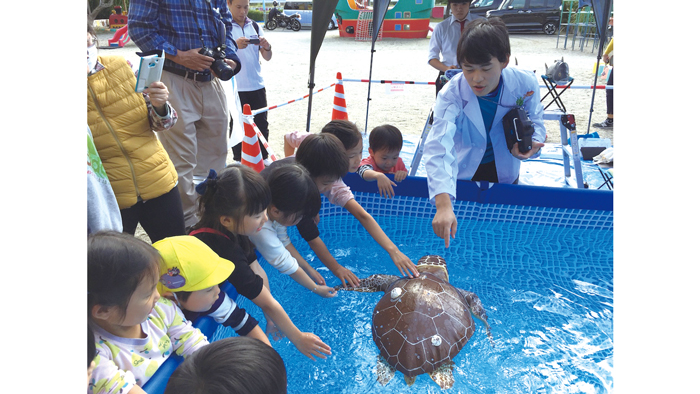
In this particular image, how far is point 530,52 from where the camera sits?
13.2m

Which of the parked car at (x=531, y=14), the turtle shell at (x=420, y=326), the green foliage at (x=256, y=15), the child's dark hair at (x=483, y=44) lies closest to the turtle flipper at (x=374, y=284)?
the turtle shell at (x=420, y=326)

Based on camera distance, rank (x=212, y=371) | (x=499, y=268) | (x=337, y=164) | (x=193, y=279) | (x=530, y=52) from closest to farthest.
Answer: (x=212, y=371)
(x=193, y=279)
(x=337, y=164)
(x=499, y=268)
(x=530, y=52)

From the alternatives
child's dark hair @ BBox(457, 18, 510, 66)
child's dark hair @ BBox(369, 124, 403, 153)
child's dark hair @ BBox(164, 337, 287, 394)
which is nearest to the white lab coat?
child's dark hair @ BBox(457, 18, 510, 66)

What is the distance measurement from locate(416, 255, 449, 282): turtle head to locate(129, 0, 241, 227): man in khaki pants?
162cm

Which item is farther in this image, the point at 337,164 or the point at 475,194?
the point at 475,194

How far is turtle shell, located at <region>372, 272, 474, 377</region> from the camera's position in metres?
2.06

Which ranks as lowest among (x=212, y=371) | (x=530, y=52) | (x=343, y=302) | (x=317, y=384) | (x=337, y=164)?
(x=317, y=384)

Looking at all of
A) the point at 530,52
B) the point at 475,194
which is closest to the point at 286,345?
the point at 475,194

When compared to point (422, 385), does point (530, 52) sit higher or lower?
higher

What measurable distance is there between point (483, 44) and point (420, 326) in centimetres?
136

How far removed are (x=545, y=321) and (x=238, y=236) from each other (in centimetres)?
180

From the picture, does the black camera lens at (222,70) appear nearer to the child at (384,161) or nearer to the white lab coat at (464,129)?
the child at (384,161)

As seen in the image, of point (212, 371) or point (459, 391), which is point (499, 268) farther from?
point (212, 371)

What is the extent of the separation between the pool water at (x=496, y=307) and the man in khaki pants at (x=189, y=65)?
2.95 ft
